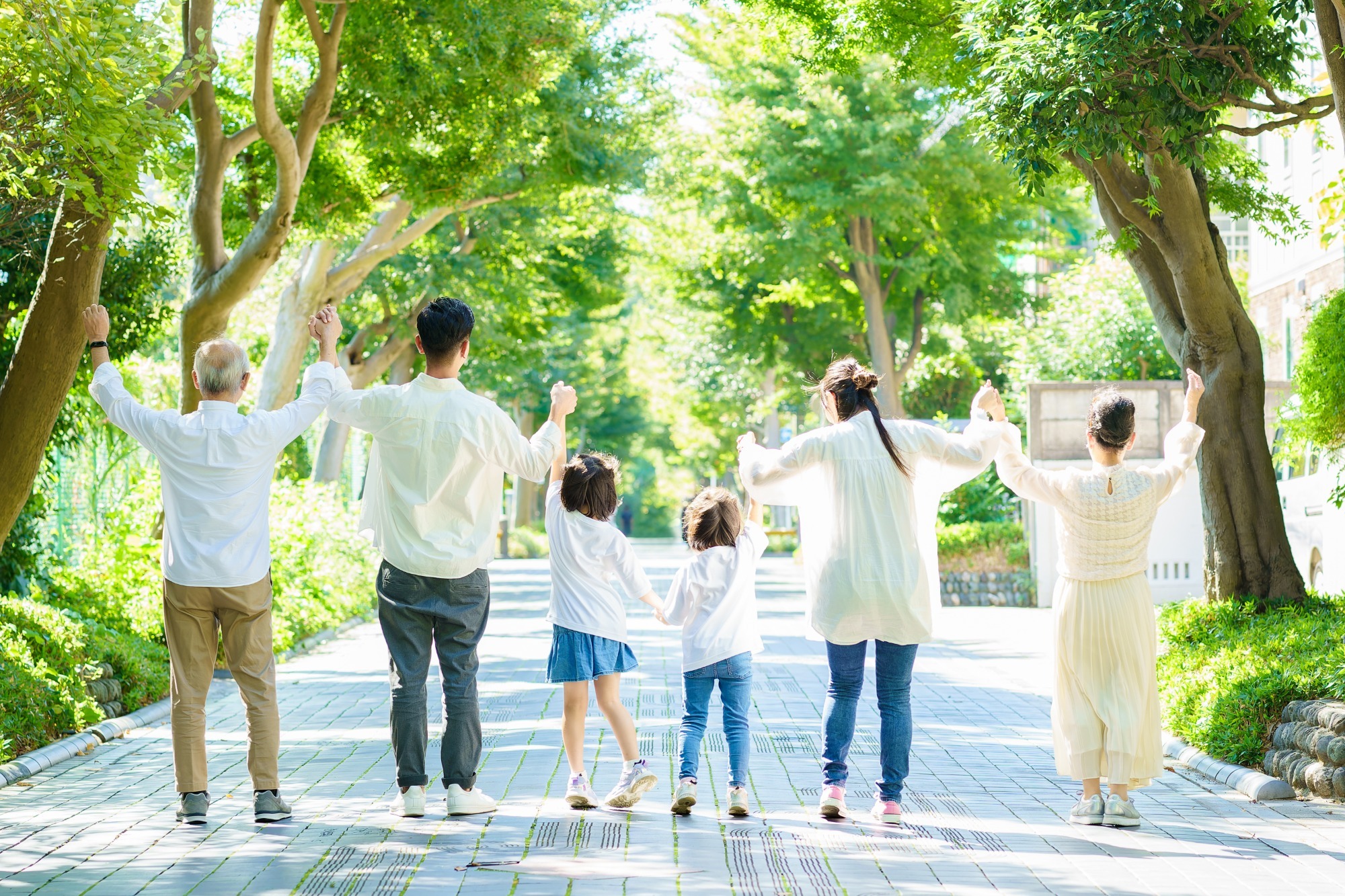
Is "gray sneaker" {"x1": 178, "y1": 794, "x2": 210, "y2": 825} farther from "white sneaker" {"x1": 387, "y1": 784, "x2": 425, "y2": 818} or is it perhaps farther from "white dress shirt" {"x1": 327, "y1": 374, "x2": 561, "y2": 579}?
"white dress shirt" {"x1": 327, "y1": 374, "x2": 561, "y2": 579}

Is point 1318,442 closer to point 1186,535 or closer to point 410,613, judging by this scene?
point 410,613

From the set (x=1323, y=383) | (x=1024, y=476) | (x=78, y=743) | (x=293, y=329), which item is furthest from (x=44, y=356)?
(x=293, y=329)

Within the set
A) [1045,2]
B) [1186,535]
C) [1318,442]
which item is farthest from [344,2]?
[1186,535]

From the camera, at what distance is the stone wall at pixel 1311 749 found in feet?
23.5

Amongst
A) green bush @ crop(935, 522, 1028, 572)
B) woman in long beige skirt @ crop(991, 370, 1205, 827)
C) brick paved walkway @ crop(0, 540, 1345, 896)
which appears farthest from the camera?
green bush @ crop(935, 522, 1028, 572)

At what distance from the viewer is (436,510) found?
6453 millimetres

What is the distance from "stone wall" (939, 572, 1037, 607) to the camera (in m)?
23.1

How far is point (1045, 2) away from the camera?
9.23 metres

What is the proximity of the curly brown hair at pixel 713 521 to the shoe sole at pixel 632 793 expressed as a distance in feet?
3.41

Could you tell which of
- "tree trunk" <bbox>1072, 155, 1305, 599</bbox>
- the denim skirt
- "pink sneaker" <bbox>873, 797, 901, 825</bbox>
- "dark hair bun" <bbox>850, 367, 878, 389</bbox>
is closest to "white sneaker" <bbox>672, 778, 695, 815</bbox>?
the denim skirt

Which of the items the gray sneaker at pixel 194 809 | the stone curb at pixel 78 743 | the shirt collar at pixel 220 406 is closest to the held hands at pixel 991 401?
the shirt collar at pixel 220 406

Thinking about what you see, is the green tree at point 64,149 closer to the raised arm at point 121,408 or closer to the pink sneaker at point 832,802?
the raised arm at point 121,408

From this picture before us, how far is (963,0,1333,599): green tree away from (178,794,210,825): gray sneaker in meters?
5.88

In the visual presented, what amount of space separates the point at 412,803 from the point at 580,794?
737 mm
